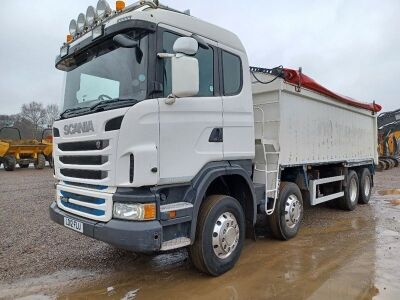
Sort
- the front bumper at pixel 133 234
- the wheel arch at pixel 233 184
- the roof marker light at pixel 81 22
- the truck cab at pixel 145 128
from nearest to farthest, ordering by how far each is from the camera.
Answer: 1. the front bumper at pixel 133 234
2. the truck cab at pixel 145 128
3. the wheel arch at pixel 233 184
4. the roof marker light at pixel 81 22

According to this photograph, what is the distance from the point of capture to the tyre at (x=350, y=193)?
26.0 ft

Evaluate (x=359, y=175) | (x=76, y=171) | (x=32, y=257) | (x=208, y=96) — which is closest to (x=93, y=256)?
(x=32, y=257)

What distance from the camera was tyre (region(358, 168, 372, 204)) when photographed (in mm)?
8680

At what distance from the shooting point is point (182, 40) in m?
3.54

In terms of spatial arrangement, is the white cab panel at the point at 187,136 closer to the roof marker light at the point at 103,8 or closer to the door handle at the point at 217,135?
the door handle at the point at 217,135

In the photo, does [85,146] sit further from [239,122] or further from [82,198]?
[239,122]

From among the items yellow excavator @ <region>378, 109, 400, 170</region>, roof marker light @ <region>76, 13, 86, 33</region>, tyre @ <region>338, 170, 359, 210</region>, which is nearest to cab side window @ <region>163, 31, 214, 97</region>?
roof marker light @ <region>76, 13, 86, 33</region>

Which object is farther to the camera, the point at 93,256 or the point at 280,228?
the point at 280,228

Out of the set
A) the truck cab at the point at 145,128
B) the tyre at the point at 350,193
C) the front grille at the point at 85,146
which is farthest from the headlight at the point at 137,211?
the tyre at the point at 350,193

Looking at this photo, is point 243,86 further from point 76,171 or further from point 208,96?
point 76,171

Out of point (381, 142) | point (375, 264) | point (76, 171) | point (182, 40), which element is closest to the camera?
point (182, 40)

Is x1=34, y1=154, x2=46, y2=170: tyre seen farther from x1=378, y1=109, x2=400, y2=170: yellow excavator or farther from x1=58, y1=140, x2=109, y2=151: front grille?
x1=378, y1=109, x2=400, y2=170: yellow excavator

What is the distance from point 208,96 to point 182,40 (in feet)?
2.68

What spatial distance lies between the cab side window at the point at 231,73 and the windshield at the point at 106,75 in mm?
1171
